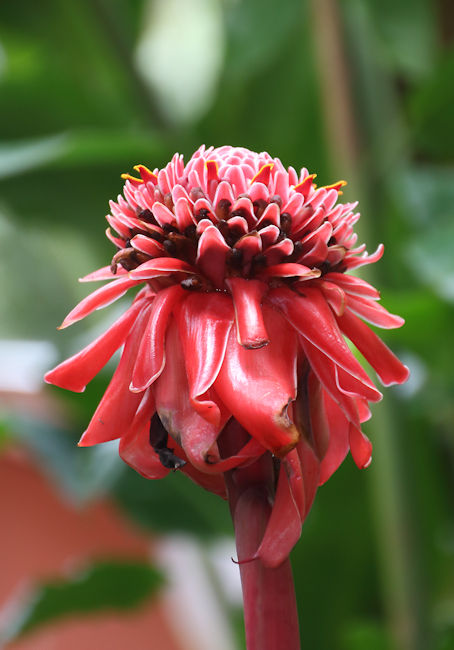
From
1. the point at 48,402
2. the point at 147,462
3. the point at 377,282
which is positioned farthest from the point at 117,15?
the point at 147,462

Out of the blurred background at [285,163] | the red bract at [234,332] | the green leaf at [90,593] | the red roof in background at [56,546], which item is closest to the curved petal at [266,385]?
the red bract at [234,332]

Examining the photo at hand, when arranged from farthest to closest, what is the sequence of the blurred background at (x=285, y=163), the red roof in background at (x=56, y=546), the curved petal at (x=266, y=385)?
the red roof in background at (x=56, y=546)
the blurred background at (x=285, y=163)
the curved petal at (x=266, y=385)

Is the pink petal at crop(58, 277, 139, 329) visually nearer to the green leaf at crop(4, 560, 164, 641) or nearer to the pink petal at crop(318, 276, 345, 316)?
the pink petal at crop(318, 276, 345, 316)

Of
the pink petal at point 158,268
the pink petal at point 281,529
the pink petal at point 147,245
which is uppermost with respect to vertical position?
the pink petal at point 147,245

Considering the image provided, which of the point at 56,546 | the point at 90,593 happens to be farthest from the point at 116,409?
the point at 56,546

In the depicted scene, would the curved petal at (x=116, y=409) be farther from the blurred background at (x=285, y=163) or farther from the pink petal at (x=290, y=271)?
the blurred background at (x=285, y=163)

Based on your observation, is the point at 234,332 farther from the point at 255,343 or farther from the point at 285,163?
the point at 285,163
